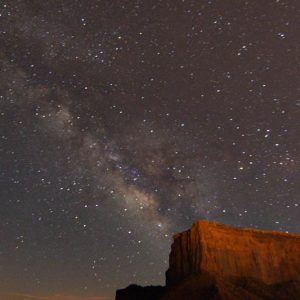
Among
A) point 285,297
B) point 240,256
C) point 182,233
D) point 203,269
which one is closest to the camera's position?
point 285,297

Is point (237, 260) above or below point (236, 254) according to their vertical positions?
below

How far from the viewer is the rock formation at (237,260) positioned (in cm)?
3094

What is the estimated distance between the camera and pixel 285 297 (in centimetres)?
2980

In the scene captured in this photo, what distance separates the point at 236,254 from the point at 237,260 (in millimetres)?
517

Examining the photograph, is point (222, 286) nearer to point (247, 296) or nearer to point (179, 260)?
point (247, 296)

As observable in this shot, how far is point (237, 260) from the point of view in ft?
112

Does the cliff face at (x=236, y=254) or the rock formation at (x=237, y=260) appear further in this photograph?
the cliff face at (x=236, y=254)

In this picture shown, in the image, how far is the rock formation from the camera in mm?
30938

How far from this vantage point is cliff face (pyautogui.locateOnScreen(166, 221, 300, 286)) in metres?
33.3

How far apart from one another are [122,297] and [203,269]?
11456 mm

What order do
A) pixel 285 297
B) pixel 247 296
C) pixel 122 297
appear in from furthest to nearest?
pixel 122 297, pixel 285 297, pixel 247 296

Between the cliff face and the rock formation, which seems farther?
the cliff face

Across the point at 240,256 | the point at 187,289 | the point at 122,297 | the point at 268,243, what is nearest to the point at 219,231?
the point at 240,256

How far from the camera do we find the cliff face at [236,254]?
109 ft
